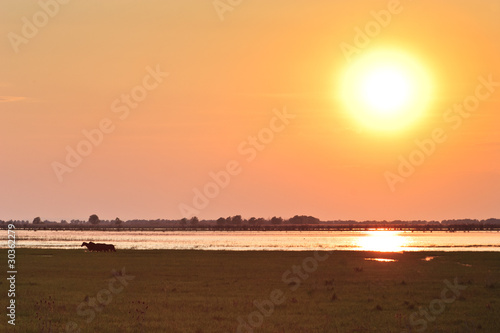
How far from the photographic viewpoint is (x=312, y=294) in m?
31.9

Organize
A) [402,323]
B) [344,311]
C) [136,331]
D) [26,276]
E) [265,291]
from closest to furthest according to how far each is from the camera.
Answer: [136,331] → [402,323] → [344,311] → [265,291] → [26,276]

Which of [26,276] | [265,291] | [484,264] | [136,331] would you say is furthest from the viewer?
[484,264]

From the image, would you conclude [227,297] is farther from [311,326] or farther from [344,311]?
[311,326]

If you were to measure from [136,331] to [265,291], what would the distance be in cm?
1140

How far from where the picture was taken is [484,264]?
5519cm

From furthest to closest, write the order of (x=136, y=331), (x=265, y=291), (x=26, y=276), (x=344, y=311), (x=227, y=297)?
(x=26, y=276) < (x=265, y=291) < (x=227, y=297) < (x=344, y=311) < (x=136, y=331)

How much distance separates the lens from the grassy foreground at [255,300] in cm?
2344

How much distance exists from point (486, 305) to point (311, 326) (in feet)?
28.8

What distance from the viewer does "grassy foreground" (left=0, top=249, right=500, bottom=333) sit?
23.4 meters

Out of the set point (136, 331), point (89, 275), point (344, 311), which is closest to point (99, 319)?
point (136, 331)

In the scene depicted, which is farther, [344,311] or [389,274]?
[389,274]

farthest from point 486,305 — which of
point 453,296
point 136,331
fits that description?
point 136,331

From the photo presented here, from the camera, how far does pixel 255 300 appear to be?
96.6 ft

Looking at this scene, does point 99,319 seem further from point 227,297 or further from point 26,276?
point 26,276
